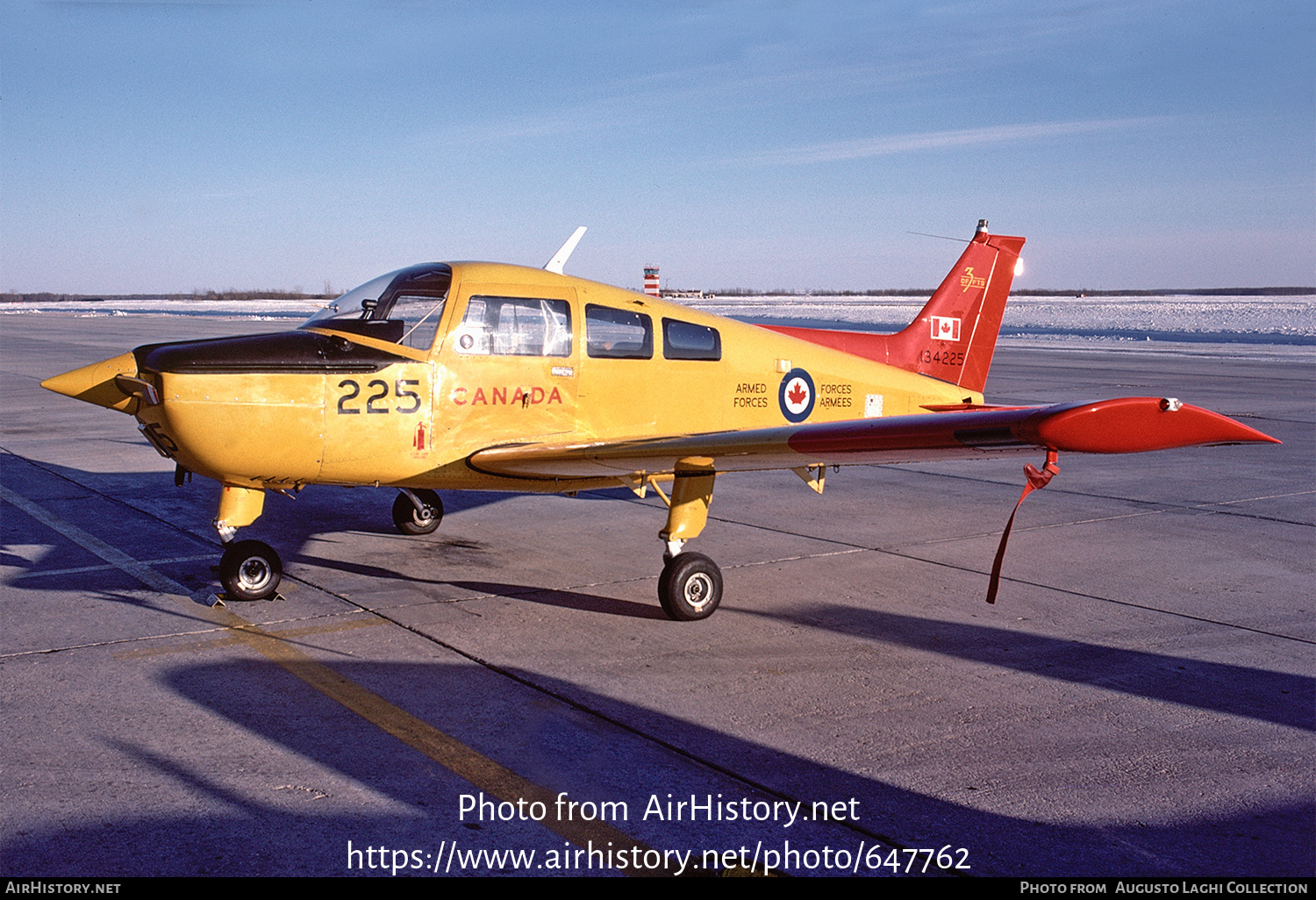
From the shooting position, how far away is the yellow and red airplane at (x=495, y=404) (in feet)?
20.2

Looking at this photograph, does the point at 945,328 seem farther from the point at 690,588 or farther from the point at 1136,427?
the point at 1136,427

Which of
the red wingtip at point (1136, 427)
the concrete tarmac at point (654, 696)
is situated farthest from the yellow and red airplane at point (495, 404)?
the concrete tarmac at point (654, 696)

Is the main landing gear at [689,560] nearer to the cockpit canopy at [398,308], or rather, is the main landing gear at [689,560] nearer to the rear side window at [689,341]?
the rear side window at [689,341]

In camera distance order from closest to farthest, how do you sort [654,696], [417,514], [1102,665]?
[654,696] → [1102,665] → [417,514]

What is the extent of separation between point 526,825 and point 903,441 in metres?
2.71

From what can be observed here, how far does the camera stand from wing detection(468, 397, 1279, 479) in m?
4.20

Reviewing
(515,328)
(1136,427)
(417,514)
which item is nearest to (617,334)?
(515,328)

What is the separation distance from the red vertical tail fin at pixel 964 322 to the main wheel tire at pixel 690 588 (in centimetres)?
405

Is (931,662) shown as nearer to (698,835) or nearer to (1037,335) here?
(698,835)

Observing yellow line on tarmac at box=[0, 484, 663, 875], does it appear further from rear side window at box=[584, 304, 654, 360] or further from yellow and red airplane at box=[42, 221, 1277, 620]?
rear side window at box=[584, 304, 654, 360]

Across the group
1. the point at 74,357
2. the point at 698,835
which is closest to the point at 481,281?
the point at 698,835

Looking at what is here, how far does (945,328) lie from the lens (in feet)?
33.3

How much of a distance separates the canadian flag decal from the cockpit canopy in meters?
5.15

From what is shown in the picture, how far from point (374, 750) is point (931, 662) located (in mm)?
3077
